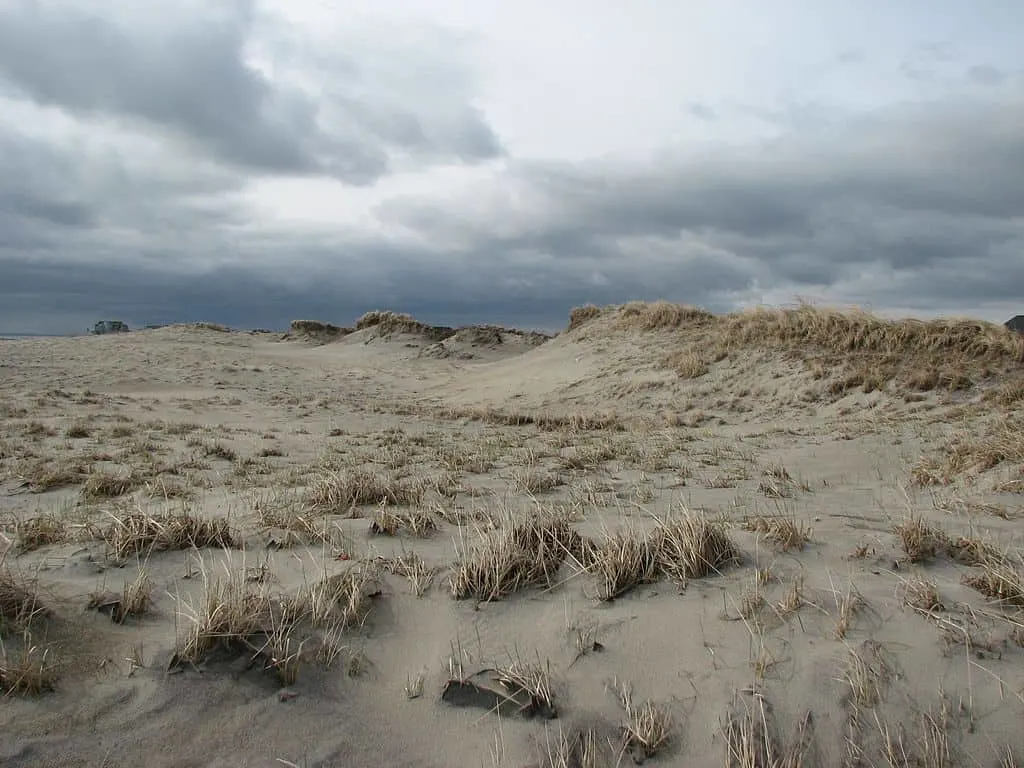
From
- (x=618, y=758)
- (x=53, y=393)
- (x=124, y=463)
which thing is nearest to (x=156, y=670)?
(x=618, y=758)

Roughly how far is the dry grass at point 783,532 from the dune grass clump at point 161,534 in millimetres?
3096

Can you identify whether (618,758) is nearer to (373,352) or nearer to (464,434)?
(464,434)

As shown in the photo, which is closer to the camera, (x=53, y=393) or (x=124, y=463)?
(x=124, y=463)

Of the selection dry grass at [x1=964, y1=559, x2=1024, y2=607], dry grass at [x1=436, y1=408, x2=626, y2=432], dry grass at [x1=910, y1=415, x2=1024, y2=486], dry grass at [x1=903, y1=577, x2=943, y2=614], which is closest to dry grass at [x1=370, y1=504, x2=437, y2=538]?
dry grass at [x1=903, y1=577, x2=943, y2=614]

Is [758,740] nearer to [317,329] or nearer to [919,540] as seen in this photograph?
[919,540]

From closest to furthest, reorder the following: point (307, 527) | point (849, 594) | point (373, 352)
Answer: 1. point (849, 594)
2. point (307, 527)
3. point (373, 352)

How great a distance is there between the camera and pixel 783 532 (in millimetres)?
3779

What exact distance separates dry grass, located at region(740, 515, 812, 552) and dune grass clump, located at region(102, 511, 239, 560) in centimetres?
310

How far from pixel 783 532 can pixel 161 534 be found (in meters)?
3.52

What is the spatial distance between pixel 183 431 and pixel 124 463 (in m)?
2.84

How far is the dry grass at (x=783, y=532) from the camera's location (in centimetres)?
372

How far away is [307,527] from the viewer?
4.21 m

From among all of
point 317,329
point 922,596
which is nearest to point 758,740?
point 922,596

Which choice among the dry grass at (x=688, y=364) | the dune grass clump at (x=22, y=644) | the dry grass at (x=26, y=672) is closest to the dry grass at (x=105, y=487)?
the dune grass clump at (x=22, y=644)
